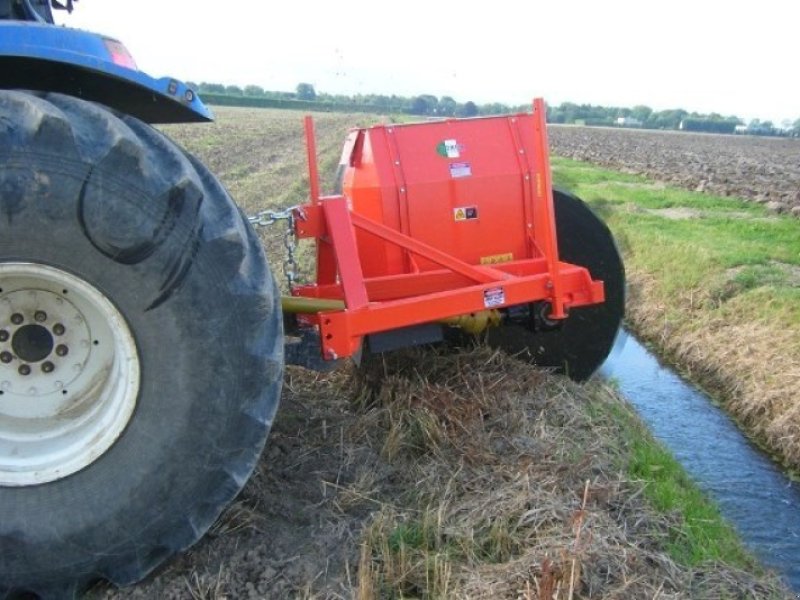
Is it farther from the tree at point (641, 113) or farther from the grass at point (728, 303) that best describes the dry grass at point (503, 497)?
the tree at point (641, 113)

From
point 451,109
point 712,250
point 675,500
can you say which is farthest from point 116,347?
point 451,109

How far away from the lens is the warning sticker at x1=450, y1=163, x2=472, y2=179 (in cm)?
399

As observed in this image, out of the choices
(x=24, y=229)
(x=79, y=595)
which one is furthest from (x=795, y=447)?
(x=24, y=229)

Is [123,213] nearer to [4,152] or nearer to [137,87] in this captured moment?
[4,152]

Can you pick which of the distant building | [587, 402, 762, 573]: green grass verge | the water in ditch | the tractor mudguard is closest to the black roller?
[587, 402, 762, 573]: green grass verge

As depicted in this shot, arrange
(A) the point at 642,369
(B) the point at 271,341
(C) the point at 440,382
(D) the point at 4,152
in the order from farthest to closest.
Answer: (A) the point at 642,369 → (C) the point at 440,382 → (B) the point at 271,341 → (D) the point at 4,152

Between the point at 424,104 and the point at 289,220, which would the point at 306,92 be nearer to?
the point at 424,104

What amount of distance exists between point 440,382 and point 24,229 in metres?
2.38

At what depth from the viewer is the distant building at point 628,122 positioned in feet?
270

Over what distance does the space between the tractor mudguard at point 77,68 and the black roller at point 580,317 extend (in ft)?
7.36

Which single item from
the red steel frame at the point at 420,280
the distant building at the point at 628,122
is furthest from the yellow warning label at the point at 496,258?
the distant building at the point at 628,122

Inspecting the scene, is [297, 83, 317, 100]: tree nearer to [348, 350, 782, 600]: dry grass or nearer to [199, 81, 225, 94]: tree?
[199, 81, 225, 94]: tree

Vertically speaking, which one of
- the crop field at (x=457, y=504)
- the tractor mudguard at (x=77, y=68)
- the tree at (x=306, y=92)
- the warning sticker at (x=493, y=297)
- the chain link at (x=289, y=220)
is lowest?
the tree at (x=306, y=92)

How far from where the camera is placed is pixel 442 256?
3.62 m
